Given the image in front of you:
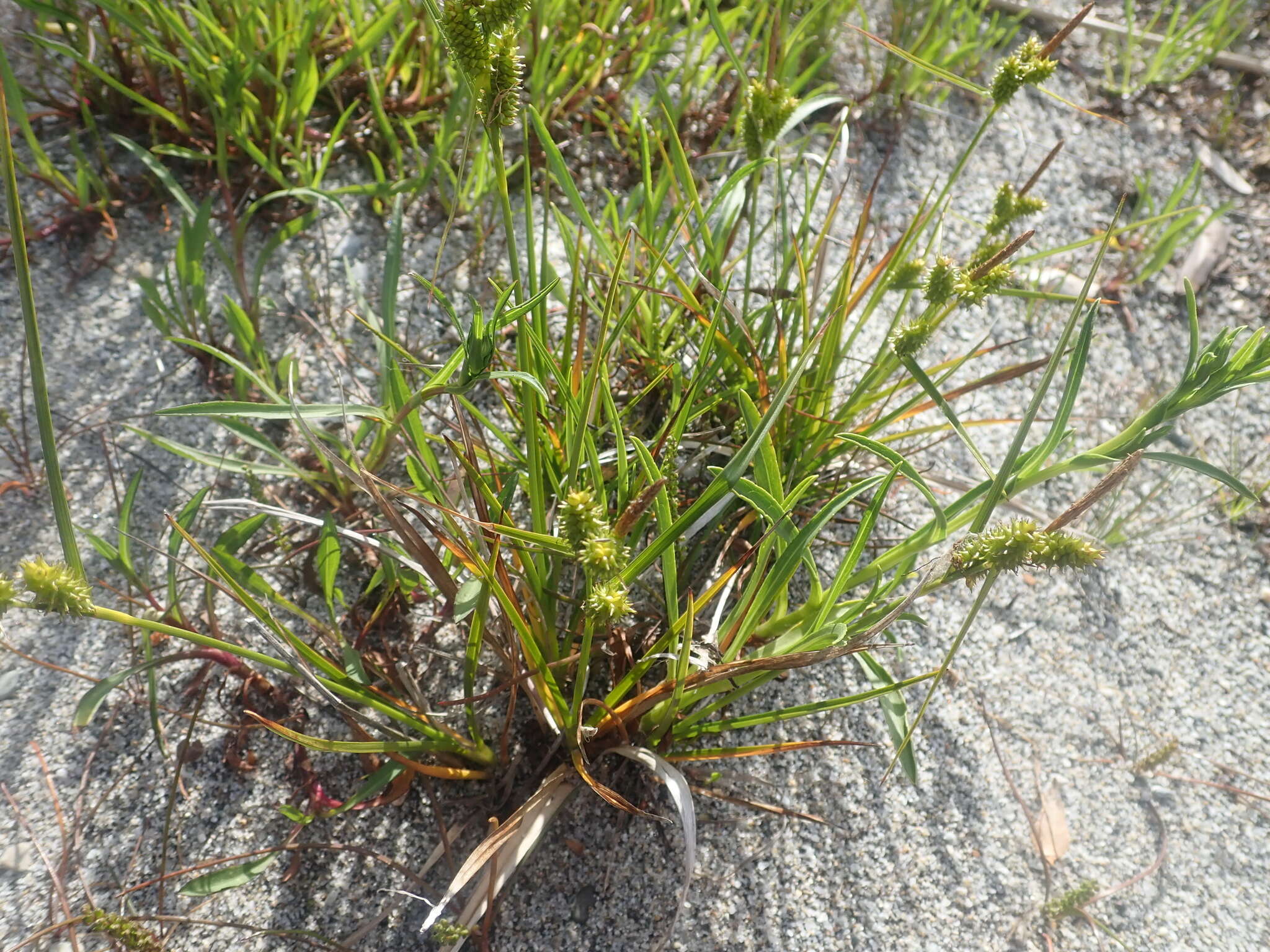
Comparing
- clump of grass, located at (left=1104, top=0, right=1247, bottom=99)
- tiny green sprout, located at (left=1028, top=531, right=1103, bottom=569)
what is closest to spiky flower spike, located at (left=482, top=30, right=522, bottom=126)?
tiny green sprout, located at (left=1028, top=531, right=1103, bottom=569)

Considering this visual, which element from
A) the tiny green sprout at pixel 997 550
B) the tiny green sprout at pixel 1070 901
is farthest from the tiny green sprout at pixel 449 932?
the tiny green sprout at pixel 1070 901

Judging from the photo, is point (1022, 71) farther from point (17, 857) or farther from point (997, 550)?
point (17, 857)

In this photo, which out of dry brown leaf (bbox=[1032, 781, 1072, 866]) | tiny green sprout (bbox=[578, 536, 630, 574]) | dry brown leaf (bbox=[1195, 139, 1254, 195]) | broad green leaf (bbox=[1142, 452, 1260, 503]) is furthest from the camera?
dry brown leaf (bbox=[1195, 139, 1254, 195])

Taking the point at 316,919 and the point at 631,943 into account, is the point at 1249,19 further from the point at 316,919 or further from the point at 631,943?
the point at 316,919

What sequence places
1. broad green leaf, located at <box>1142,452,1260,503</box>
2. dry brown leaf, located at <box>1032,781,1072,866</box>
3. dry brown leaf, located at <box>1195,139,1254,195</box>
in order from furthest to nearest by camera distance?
dry brown leaf, located at <box>1195,139,1254,195</box>
dry brown leaf, located at <box>1032,781,1072,866</box>
broad green leaf, located at <box>1142,452,1260,503</box>

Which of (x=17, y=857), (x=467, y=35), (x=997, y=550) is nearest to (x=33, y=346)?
(x=467, y=35)

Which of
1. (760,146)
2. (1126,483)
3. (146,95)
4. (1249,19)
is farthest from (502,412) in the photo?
(1249,19)

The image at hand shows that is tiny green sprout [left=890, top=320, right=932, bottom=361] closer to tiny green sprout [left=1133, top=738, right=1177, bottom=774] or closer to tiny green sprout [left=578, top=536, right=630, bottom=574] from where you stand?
tiny green sprout [left=578, top=536, right=630, bottom=574]
